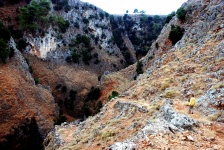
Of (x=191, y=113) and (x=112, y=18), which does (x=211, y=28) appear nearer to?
(x=191, y=113)

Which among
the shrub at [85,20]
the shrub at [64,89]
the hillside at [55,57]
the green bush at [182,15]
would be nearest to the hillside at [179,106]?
the green bush at [182,15]

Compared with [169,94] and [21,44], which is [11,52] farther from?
[169,94]

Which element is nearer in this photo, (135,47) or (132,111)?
(132,111)

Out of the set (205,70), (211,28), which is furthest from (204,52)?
(211,28)

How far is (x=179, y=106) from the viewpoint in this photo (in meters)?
15.4

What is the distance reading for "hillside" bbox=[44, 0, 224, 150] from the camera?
10.5m

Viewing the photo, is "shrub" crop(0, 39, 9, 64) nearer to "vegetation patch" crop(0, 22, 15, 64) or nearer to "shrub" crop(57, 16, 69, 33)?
"vegetation patch" crop(0, 22, 15, 64)

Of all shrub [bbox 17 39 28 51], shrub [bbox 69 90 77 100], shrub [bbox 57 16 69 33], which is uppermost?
shrub [bbox 57 16 69 33]

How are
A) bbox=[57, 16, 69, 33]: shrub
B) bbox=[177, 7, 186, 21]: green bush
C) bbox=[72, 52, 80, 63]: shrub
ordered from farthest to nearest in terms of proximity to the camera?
bbox=[57, 16, 69, 33]: shrub
bbox=[72, 52, 80, 63]: shrub
bbox=[177, 7, 186, 21]: green bush

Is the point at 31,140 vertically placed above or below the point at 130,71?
below

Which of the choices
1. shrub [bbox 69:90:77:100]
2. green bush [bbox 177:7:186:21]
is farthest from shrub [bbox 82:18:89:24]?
green bush [bbox 177:7:186:21]

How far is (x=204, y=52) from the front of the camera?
79.9 feet

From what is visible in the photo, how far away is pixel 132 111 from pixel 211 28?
17.8m

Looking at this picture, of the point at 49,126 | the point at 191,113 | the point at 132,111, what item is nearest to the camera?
the point at 191,113
